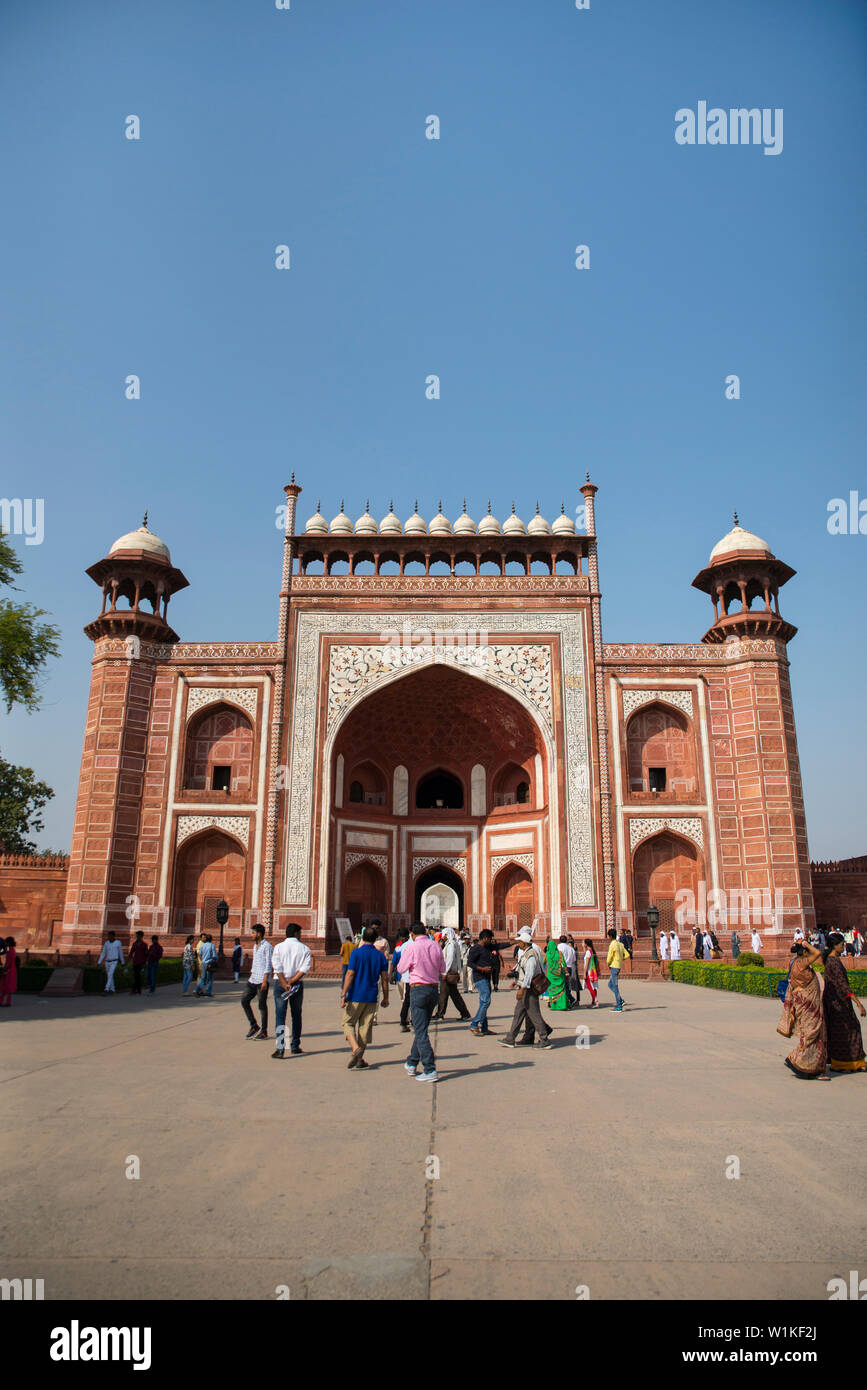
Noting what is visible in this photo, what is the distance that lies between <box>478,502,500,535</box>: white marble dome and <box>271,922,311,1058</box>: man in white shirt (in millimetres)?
18777

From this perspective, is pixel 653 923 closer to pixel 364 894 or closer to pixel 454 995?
pixel 454 995

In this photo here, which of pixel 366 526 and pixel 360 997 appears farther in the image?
pixel 366 526

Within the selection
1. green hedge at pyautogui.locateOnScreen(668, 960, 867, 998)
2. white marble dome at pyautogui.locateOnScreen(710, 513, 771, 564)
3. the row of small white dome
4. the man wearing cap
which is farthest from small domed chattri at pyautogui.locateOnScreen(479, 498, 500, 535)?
the man wearing cap

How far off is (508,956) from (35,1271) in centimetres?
2124

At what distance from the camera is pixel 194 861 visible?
23.4 m

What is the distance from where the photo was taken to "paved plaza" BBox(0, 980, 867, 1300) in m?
3.03

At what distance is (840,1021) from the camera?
7.33 meters

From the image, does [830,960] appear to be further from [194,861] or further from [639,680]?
[194,861]

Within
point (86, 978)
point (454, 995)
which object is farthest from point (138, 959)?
point (454, 995)

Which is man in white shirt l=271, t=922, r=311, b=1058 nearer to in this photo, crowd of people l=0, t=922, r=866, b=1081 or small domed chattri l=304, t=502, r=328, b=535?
crowd of people l=0, t=922, r=866, b=1081

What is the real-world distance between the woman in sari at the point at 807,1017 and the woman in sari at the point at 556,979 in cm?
550

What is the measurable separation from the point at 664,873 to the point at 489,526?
1164cm

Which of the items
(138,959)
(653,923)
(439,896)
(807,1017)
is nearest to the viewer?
(807,1017)
